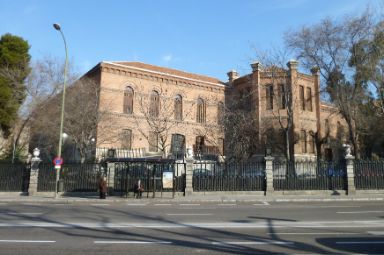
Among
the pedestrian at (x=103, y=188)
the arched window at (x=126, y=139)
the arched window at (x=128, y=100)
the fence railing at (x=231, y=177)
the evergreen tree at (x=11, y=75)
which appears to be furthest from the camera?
the arched window at (x=128, y=100)

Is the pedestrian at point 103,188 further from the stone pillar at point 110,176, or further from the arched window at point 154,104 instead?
the arched window at point 154,104

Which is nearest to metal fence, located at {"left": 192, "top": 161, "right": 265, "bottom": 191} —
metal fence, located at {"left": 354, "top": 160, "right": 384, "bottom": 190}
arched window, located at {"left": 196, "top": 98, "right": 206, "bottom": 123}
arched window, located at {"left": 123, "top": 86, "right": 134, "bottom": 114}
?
metal fence, located at {"left": 354, "top": 160, "right": 384, "bottom": 190}

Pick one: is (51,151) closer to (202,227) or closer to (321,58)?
(321,58)

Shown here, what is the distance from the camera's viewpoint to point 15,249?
7016 mm

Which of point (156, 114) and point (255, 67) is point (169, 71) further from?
point (255, 67)

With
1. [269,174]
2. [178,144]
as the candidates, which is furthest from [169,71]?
[269,174]

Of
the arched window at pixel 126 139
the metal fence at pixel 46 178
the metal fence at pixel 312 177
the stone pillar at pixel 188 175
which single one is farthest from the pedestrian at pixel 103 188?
the arched window at pixel 126 139

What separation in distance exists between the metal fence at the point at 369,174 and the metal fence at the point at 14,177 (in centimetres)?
2279

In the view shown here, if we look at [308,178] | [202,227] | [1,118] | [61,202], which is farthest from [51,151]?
[202,227]

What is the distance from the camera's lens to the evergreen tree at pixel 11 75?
101ft

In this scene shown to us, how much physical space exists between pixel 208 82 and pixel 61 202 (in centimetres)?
2730

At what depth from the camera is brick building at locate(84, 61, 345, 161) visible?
35.3m

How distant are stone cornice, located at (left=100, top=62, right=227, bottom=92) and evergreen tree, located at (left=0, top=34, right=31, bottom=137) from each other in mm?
7607

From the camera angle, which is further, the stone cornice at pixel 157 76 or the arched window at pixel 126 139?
the stone cornice at pixel 157 76
